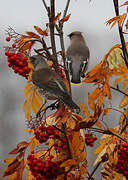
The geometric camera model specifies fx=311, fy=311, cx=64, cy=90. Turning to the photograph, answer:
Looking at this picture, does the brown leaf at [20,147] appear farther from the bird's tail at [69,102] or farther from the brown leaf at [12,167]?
the bird's tail at [69,102]

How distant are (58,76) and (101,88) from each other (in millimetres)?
188

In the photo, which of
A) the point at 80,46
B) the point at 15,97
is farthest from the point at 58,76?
the point at 15,97

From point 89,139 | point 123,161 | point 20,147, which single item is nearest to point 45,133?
point 20,147

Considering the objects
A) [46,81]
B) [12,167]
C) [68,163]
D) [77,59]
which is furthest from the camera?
[77,59]

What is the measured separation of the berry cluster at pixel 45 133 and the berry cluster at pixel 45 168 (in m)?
0.07

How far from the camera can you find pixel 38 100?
116 centimetres

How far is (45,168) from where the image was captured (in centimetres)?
97

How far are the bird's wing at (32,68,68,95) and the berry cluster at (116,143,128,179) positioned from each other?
12.0 inches

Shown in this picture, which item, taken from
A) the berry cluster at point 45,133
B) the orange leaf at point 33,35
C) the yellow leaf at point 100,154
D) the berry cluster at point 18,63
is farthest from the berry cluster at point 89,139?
the orange leaf at point 33,35

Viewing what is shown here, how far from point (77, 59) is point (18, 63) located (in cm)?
46

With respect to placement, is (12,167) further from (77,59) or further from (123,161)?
(77,59)

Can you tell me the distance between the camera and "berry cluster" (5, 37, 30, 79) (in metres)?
1.12

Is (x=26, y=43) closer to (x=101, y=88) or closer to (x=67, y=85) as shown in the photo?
(x=67, y=85)

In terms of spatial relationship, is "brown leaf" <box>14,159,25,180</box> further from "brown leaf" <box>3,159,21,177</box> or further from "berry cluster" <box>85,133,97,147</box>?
"berry cluster" <box>85,133,97,147</box>
